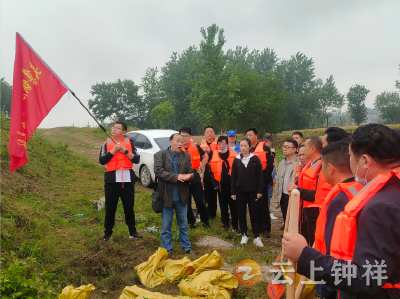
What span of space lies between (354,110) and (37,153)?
57683 mm

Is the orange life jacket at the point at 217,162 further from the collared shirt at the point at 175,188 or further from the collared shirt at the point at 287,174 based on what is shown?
the collared shirt at the point at 175,188

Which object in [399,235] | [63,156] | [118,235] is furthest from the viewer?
[63,156]

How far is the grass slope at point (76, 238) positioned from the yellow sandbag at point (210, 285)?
0.21 metres

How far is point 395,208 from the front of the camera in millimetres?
1186

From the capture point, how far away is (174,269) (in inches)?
141

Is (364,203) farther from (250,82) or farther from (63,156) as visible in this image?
(250,82)

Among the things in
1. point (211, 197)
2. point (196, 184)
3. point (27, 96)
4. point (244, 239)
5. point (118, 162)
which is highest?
point (27, 96)

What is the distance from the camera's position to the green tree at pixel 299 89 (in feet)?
162

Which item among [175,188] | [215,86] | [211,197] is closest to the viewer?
[175,188]

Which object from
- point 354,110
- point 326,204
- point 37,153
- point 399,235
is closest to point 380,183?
point 399,235

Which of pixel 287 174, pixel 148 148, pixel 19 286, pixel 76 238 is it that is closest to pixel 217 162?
pixel 287 174

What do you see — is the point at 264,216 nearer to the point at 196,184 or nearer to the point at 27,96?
the point at 196,184

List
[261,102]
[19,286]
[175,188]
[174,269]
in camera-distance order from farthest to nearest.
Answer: [261,102]
[175,188]
[174,269]
[19,286]

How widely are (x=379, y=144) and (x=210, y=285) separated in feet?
7.45
